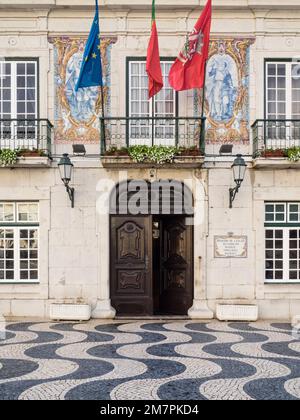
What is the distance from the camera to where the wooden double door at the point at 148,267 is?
1062 centimetres

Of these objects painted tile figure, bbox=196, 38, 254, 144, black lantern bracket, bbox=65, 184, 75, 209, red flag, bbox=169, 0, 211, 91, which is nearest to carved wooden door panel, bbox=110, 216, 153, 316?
black lantern bracket, bbox=65, 184, 75, 209

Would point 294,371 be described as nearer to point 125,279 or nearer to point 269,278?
point 269,278

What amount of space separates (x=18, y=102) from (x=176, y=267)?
585cm

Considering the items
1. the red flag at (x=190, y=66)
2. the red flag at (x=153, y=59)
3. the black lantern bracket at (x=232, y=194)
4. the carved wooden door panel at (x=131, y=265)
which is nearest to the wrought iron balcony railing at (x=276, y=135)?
the black lantern bracket at (x=232, y=194)

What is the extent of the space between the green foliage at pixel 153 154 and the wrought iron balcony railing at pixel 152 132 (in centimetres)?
33

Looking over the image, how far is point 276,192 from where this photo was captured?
1047 cm

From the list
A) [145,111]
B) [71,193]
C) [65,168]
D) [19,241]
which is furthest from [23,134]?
[145,111]

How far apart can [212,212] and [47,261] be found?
170 inches

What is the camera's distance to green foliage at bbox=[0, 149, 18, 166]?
9938 mm

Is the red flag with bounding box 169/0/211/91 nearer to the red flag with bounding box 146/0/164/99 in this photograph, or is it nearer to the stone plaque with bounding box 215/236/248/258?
the red flag with bounding box 146/0/164/99

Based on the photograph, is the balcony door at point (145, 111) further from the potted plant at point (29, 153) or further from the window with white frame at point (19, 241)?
the window with white frame at point (19, 241)

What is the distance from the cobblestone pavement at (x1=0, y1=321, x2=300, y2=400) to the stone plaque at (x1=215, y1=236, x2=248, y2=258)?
172 centimetres

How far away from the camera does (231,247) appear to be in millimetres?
10484
